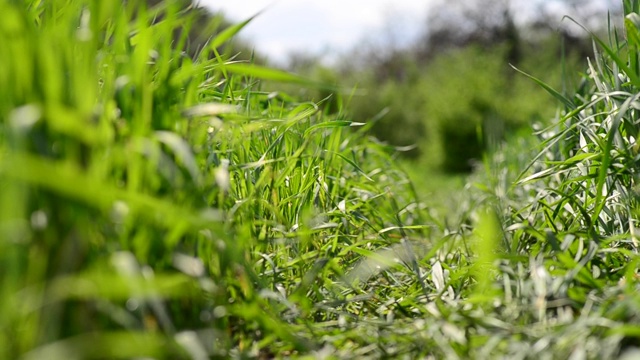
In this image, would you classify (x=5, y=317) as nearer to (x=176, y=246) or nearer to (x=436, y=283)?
(x=176, y=246)

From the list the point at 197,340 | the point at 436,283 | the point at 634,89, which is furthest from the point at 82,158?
the point at 634,89

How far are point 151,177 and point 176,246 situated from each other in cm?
11

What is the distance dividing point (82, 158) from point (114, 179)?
9 centimetres

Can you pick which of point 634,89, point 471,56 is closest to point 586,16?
point 471,56

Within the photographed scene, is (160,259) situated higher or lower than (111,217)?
lower

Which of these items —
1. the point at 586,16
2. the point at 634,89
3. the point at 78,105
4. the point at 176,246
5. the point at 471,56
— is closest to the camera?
the point at 78,105

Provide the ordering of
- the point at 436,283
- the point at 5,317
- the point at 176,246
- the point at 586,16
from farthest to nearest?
1. the point at 586,16
2. the point at 436,283
3. the point at 176,246
4. the point at 5,317

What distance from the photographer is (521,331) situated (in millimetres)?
1030

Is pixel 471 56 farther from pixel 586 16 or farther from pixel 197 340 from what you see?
pixel 586 16

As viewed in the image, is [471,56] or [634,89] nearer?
[634,89]

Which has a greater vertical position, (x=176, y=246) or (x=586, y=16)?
(x=176, y=246)

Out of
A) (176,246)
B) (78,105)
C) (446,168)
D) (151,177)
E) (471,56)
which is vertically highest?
(78,105)

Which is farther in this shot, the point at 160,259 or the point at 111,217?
the point at 160,259

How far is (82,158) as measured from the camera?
0.89m
